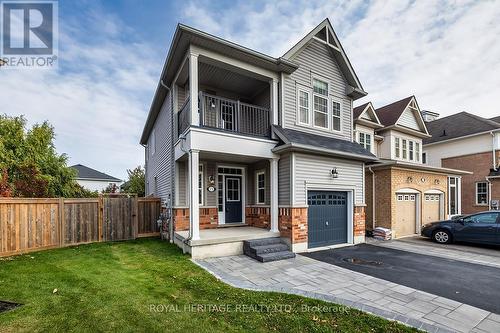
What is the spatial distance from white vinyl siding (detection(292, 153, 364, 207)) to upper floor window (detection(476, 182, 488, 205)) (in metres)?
13.2

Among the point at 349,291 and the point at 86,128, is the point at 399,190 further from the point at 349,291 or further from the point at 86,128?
the point at 86,128

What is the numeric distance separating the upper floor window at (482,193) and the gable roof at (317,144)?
13273 millimetres

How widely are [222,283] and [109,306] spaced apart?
211cm

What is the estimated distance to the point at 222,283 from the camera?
17.3 ft

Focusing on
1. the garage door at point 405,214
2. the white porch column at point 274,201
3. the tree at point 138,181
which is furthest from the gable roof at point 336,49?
the tree at point 138,181

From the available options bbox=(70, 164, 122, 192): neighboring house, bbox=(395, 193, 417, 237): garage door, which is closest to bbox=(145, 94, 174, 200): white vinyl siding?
Answer: bbox=(395, 193, 417, 237): garage door

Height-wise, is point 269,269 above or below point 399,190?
below

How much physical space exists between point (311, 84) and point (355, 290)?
7.90 metres

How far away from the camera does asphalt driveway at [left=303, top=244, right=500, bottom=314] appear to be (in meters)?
4.94

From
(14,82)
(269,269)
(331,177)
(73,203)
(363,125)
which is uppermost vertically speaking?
(14,82)

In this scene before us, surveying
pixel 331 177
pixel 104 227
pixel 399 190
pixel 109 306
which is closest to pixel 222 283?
pixel 109 306

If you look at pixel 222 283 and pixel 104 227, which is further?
pixel 104 227

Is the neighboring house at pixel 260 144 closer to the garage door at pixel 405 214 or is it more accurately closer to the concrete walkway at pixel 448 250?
the concrete walkway at pixel 448 250

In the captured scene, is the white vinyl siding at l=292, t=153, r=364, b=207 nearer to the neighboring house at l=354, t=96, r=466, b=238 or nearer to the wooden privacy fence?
the neighboring house at l=354, t=96, r=466, b=238
